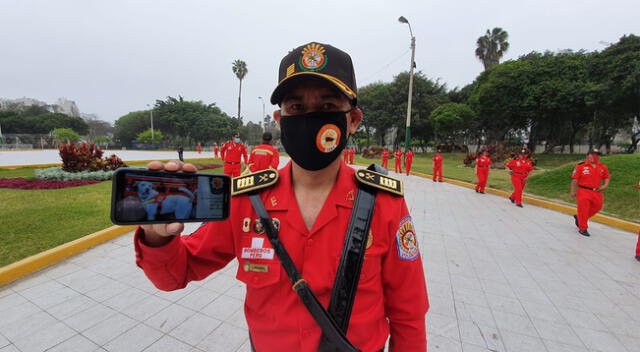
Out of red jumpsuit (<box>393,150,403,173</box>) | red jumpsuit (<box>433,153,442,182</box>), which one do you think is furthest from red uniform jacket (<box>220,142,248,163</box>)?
red jumpsuit (<box>393,150,403,173</box>)

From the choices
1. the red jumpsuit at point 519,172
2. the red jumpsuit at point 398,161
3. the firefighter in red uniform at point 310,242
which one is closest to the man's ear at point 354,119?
the firefighter in red uniform at point 310,242

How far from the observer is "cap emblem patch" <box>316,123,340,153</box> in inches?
49.1

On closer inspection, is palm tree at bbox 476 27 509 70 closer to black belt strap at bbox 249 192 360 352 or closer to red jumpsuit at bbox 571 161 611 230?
red jumpsuit at bbox 571 161 611 230

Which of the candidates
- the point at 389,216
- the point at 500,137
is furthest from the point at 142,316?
the point at 500,137

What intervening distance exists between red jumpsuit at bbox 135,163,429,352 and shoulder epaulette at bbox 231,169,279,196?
0.13 ft

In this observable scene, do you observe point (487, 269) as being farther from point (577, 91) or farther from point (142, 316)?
point (577, 91)

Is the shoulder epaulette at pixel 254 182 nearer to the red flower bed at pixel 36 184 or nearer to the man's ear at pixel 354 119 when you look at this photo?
the man's ear at pixel 354 119

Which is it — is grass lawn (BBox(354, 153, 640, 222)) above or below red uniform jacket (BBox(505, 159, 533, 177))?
below

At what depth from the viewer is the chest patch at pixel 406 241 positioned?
1212mm

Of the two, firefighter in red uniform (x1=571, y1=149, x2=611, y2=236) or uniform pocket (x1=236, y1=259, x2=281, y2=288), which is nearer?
uniform pocket (x1=236, y1=259, x2=281, y2=288)

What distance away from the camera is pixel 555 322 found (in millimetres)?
2520

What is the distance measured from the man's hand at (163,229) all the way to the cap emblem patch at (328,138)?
22.3 inches

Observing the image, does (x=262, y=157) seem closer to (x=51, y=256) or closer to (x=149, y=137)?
(x=51, y=256)

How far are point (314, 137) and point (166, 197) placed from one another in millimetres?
677
